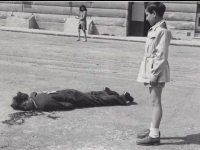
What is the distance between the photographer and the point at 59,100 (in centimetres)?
574

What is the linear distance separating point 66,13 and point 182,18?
246 inches

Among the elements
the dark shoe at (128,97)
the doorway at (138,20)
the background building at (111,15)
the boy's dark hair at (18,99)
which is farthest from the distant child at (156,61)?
the doorway at (138,20)

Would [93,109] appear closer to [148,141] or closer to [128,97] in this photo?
[128,97]

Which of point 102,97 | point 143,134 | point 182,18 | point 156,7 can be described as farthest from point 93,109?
point 182,18

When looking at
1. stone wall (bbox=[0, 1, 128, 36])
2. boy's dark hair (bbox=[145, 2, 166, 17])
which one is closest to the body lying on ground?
boy's dark hair (bbox=[145, 2, 166, 17])

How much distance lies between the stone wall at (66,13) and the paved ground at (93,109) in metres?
8.25

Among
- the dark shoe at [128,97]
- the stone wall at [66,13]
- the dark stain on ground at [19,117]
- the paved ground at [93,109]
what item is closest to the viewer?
the paved ground at [93,109]

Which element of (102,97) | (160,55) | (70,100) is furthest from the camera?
(102,97)

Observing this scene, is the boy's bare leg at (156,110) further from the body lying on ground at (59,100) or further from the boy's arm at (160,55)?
the body lying on ground at (59,100)

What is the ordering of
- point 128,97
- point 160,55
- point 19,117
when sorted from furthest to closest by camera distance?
point 128,97 < point 19,117 < point 160,55

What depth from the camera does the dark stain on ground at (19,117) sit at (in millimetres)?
5125

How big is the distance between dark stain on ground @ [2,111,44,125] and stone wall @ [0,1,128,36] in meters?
15.1

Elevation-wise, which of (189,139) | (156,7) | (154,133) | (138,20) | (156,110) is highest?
(156,7)

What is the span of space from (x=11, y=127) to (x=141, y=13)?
16.6 m
